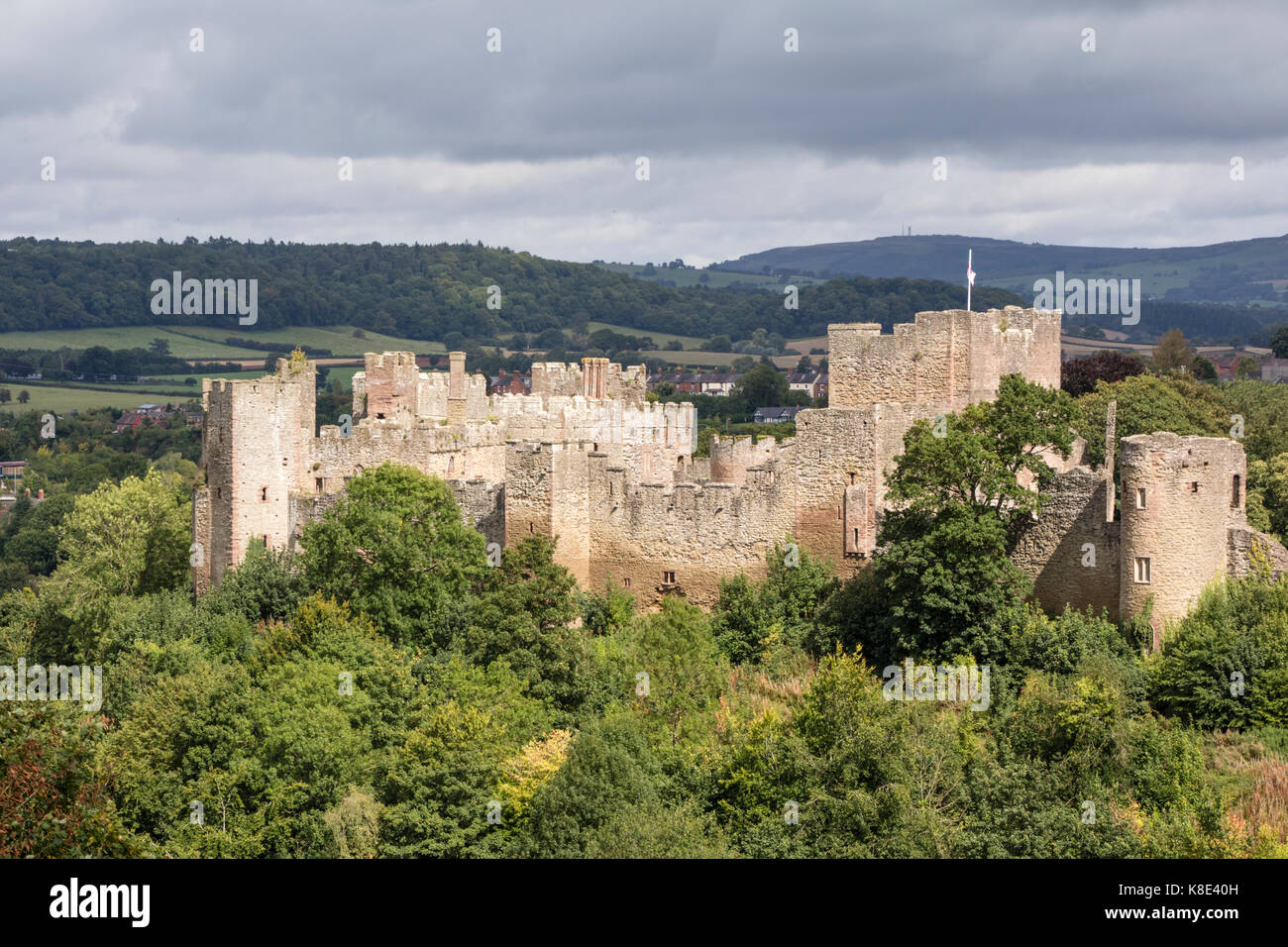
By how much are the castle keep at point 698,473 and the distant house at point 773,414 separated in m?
46.1

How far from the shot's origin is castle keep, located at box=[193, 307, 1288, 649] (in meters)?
30.8

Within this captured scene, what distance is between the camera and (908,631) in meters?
32.0

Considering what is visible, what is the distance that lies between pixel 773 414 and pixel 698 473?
54068 millimetres

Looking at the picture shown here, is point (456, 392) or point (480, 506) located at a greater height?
point (456, 392)

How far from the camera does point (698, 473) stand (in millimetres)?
43719

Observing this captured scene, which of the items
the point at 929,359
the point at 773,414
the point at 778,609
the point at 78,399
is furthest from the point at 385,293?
the point at 778,609

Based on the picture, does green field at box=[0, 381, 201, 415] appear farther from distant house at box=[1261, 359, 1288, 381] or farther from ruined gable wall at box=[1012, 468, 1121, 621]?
ruined gable wall at box=[1012, 468, 1121, 621]

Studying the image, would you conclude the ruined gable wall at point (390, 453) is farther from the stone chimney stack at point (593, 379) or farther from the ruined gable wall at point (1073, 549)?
the ruined gable wall at point (1073, 549)

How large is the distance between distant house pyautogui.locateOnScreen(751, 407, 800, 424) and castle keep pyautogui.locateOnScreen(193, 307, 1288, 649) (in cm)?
4613

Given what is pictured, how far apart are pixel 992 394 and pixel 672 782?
478 inches

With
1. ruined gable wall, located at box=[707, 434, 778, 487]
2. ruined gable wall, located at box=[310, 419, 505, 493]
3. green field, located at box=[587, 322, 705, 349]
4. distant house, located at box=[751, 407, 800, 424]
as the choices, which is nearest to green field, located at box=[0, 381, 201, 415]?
green field, located at box=[587, 322, 705, 349]

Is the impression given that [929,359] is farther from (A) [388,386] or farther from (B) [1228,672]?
(A) [388,386]
